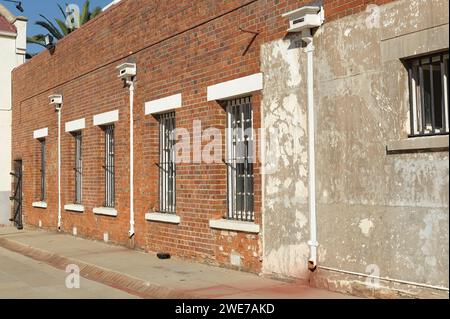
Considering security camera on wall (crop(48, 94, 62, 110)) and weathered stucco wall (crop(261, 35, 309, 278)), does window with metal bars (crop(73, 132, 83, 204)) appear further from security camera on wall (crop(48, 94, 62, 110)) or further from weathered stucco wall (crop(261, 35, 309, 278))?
weathered stucco wall (crop(261, 35, 309, 278))

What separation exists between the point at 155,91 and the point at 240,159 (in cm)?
302

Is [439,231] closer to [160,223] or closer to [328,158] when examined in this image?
[328,158]

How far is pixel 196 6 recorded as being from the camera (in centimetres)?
1050

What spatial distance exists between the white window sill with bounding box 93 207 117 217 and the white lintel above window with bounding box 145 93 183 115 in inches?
107

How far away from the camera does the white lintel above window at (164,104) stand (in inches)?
436

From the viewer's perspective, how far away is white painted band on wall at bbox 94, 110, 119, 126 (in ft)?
44.3

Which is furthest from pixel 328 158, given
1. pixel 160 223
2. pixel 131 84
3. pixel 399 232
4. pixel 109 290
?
pixel 131 84

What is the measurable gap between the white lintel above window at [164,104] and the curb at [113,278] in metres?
3.22

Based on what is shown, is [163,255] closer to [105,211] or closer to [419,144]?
[105,211]

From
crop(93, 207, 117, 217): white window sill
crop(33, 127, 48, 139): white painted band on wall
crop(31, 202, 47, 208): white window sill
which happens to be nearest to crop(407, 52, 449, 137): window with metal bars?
crop(93, 207, 117, 217): white window sill

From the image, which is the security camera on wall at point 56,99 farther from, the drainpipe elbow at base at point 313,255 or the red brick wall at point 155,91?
the drainpipe elbow at base at point 313,255

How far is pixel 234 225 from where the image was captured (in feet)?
30.5

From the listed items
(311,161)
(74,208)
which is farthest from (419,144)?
(74,208)


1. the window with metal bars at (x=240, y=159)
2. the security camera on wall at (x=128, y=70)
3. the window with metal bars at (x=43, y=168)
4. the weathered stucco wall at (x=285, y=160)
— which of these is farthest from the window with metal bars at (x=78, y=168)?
the weathered stucco wall at (x=285, y=160)
